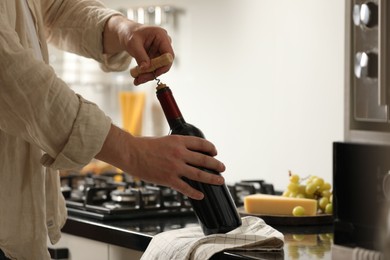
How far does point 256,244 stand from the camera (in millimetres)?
1387

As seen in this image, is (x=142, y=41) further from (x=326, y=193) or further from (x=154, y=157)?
(x=326, y=193)

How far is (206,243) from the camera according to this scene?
1398mm

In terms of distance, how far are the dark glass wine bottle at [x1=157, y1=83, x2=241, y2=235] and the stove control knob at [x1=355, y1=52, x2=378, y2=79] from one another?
451 mm

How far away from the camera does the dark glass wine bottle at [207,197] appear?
133 centimetres

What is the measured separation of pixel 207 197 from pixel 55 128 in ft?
0.96

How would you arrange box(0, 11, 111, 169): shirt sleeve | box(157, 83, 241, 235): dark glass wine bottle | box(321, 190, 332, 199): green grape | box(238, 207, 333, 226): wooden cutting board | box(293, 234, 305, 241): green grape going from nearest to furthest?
1. box(0, 11, 111, 169): shirt sleeve
2. box(157, 83, 241, 235): dark glass wine bottle
3. box(293, 234, 305, 241): green grape
4. box(238, 207, 333, 226): wooden cutting board
5. box(321, 190, 332, 199): green grape

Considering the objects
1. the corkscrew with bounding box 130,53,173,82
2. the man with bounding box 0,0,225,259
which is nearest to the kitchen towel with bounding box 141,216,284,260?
the man with bounding box 0,0,225,259

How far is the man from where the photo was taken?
3.88 ft

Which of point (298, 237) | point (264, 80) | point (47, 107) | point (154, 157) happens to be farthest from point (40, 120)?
point (264, 80)

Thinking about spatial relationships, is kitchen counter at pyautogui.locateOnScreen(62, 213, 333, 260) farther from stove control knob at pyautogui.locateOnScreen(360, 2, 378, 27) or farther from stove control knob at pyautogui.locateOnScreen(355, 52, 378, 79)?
stove control knob at pyautogui.locateOnScreen(360, 2, 378, 27)

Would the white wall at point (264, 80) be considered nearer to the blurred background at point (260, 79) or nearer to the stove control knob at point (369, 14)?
the blurred background at point (260, 79)

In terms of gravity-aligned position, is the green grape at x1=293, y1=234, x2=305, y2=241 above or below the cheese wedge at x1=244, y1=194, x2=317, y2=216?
below

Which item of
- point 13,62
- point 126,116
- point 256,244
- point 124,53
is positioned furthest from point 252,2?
point 13,62

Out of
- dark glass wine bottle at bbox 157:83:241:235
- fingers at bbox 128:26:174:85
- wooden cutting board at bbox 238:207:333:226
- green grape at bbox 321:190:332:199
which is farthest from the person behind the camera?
green grape at bbox 321:190:332:199
